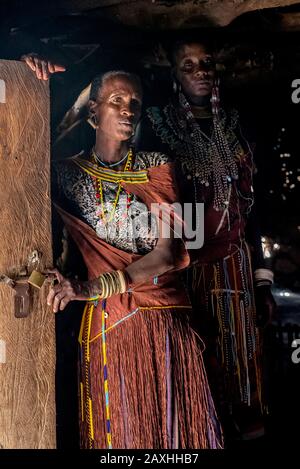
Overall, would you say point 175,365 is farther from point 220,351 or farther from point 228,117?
point 228,117

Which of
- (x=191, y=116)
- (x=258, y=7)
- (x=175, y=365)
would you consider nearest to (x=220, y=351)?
(x=175, y=365)

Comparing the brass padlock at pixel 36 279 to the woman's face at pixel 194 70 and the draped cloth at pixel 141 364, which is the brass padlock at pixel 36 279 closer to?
the draped cloth at pixel 141 364

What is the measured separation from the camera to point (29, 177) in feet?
10.1

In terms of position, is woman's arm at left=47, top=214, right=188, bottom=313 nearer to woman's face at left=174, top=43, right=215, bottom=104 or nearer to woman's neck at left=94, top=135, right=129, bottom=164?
woman's neck at left=94, top=135, right=129, bottom=164

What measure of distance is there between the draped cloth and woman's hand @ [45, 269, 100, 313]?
0.25 m

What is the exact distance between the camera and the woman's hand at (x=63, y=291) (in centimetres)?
310

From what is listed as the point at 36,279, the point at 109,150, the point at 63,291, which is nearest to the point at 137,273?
the point at 63,291

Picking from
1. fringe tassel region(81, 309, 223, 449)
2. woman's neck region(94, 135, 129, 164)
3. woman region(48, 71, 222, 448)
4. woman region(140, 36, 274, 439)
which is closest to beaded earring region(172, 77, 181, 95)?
woman region(140, 36, 274, 439)

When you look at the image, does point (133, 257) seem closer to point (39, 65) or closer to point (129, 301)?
point (129, 301)

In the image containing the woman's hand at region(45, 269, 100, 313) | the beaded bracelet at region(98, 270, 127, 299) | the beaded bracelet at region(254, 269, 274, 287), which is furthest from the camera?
the beaded bracelet at region(254, 269, 274, 287)

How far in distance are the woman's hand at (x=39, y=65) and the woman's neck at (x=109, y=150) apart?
1.70ft

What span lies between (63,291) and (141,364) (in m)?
0.64

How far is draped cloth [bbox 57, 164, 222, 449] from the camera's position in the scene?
3.30 m
